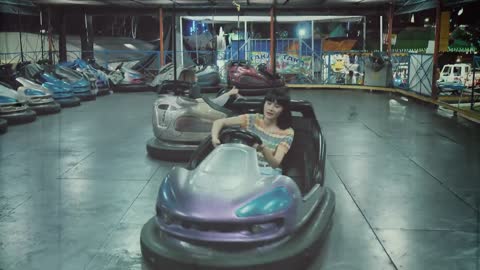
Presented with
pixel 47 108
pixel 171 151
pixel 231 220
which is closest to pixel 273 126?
pixel 231 220

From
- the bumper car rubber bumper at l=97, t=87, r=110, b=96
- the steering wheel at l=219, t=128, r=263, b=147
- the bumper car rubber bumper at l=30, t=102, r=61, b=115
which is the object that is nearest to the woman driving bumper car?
the steering wheel at l=219, t=128, r=263, b=147

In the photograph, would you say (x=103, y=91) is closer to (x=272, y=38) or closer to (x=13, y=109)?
(x=13, y=109)

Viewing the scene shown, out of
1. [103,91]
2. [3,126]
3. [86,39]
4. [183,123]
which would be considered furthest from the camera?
[86,39]

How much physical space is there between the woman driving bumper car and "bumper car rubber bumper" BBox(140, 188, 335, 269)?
1.38 ft

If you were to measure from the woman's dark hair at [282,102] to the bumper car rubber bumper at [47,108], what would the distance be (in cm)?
525

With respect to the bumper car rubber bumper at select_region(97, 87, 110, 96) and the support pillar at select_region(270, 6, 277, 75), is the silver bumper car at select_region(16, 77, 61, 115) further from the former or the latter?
the support pillar at select_region(270, 6, 277, 75)

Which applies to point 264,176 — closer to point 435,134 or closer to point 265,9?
point 435,134

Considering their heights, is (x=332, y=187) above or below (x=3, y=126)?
below

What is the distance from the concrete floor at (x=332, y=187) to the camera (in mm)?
2344

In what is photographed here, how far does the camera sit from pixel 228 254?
2.03 meters

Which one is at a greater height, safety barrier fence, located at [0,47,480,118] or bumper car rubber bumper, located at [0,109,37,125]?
safety barrier fence, located at [0,47,480,118]

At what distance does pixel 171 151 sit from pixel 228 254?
230 cm

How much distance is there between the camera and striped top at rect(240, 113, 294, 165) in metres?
2.54

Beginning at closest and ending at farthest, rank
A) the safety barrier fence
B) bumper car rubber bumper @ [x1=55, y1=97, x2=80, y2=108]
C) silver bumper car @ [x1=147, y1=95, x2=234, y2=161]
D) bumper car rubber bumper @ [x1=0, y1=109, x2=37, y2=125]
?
silver bumper car @ [x1=147, y1=95, x2=234, y2=161], bumper car rubber bumper @ [x1=0, y1=109, x2=37, y2=125], bumper car rubber bumper @ [x1=55, y1=97, x2=80, y2=108], the safety barrier fence
